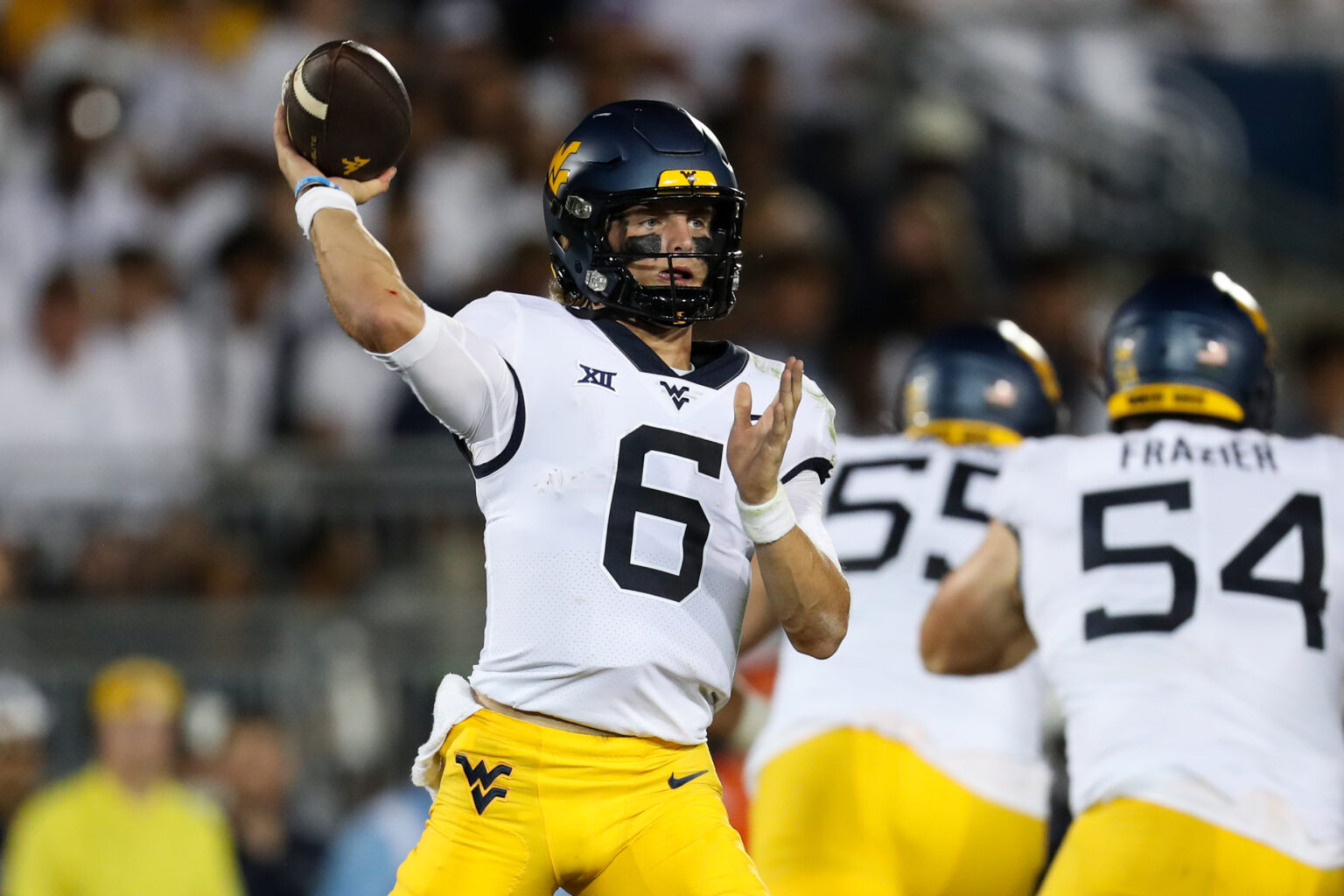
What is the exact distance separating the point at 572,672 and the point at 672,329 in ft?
2.70

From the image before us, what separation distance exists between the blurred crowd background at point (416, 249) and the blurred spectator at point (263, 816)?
2 centimetres

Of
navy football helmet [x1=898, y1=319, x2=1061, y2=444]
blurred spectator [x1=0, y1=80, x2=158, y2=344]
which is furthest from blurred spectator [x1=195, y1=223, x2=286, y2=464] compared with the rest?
navy football helmet [x1=898, y1=319, x2=1061, y2=444]

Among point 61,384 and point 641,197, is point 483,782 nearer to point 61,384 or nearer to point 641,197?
point 641,197

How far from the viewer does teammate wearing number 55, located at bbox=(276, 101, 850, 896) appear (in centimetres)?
378

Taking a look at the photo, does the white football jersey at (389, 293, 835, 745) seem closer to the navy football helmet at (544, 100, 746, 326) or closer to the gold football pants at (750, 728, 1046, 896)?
the navy football helmet at (544, 100, 746, 326)

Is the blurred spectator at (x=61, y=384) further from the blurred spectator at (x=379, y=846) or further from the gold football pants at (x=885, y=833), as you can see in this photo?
the gold football pants at (x=885, y=833)

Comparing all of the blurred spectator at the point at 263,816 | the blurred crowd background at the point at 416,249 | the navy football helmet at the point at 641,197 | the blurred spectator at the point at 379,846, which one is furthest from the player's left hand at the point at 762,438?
the blurred spectator at the point at 263,816

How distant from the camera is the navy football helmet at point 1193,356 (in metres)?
5.00

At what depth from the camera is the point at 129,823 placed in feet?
27.5

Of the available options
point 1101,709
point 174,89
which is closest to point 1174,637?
point 1101,709

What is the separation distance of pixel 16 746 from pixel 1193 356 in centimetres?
565

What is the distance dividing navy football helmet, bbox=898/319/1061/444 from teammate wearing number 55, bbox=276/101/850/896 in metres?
2.16

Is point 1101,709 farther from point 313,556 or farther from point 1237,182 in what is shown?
point 1237,182

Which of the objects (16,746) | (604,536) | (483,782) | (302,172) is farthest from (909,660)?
(16,746)
